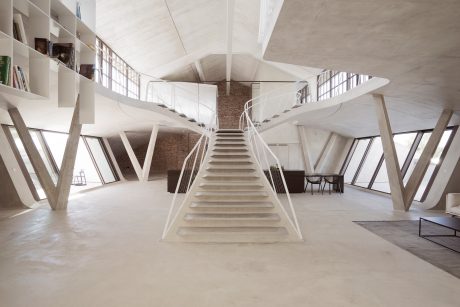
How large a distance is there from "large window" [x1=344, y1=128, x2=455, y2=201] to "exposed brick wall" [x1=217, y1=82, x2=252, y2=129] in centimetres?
779

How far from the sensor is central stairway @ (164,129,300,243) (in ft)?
15.3

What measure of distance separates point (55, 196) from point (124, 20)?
5396 millimetres

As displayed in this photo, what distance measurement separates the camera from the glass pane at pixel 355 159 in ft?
44.0

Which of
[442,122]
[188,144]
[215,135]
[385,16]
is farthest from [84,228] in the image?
[188,144]

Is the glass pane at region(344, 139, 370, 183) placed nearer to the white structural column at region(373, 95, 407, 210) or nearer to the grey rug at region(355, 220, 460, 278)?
the white structural column at region(373, 95, 407, 210)

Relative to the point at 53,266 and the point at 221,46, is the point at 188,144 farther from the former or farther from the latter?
the point at 53,266

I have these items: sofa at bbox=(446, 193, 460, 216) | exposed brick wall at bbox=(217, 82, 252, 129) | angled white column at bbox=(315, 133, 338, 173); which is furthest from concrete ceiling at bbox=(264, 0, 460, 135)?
exposed brick wall at bbox=(217, 82, 252, 129)

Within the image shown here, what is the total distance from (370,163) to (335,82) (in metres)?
3.73

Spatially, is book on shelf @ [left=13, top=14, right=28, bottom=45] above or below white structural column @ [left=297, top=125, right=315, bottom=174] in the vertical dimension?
above

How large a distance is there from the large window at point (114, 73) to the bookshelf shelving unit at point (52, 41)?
157 inches

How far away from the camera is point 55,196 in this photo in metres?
6.81

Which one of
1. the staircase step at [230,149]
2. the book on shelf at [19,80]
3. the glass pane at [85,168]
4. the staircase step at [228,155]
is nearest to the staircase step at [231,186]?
the staircase step at [228,155]

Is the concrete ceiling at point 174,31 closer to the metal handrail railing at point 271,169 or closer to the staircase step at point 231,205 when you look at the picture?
the metal handrail railing at point 271,169

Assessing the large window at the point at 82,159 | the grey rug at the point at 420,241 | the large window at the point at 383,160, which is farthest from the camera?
the large window at the point at 82,159
